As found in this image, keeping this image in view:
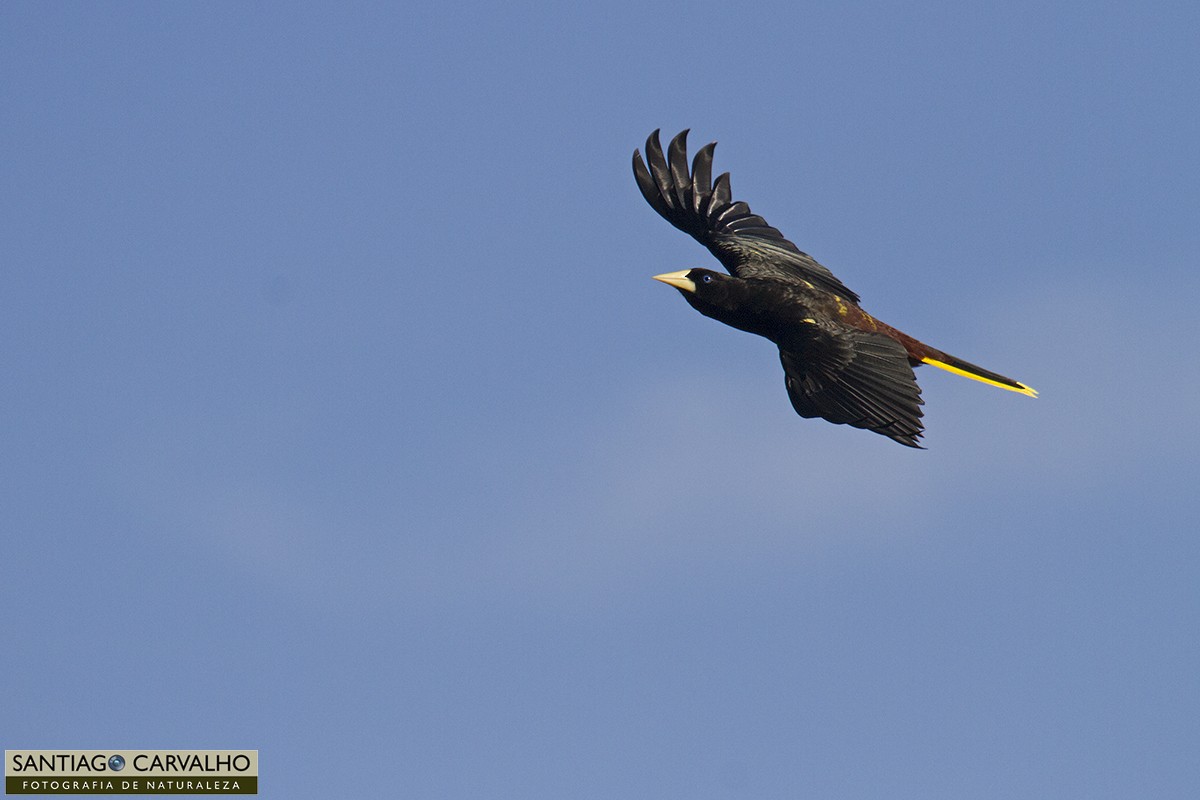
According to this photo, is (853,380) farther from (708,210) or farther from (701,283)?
(708,210)

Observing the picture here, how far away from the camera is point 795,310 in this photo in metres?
14.9

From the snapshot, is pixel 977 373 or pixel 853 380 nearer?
pixel 853 380

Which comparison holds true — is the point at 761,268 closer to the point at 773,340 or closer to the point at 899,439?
the point at 773,340

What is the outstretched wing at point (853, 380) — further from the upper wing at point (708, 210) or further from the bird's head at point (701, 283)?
the upper wing at point (708, 210)

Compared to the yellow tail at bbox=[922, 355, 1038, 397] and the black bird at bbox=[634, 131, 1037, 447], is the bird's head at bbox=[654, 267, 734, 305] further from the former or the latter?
the yellow tail at bbox=[922, 355, 1038, 397]

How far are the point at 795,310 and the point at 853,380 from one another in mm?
960

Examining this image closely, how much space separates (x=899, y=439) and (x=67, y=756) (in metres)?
7.82

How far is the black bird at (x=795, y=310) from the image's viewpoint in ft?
46.5

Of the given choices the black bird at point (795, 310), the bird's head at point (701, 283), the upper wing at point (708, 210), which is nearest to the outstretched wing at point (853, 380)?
the black bird at point (795, 310)

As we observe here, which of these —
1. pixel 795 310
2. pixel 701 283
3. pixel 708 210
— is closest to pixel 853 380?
pixel 795 310

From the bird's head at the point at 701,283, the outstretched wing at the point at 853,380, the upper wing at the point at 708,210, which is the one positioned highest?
the upper wing at the point at 708,210

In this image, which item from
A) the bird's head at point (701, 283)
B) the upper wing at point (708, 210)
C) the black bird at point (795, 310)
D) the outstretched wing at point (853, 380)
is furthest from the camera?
the upper wing at point (708, 210)

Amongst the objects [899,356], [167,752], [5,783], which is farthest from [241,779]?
[899,356]

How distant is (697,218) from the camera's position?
16.9 metres
